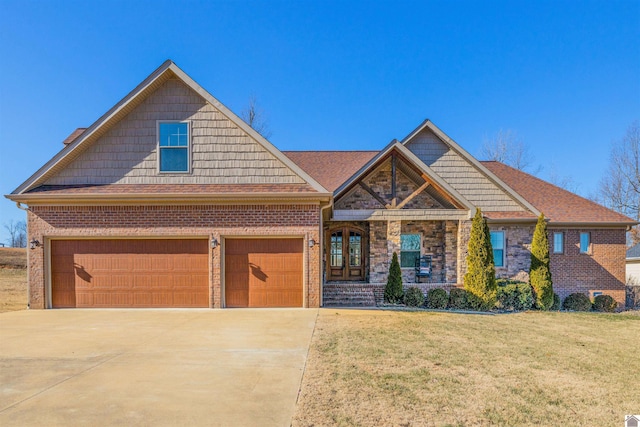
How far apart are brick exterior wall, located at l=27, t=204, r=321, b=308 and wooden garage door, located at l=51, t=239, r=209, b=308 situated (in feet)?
0.91

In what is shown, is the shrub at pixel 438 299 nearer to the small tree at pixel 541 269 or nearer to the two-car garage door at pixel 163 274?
the small tree at pixel 541 269

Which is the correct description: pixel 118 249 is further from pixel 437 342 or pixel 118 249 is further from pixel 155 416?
pixel 437 342

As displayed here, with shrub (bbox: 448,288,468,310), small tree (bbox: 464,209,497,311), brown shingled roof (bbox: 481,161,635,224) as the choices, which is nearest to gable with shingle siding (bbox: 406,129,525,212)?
brown shingled roof (bbox: 481,161,635,224)

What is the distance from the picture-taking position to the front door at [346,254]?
1390 centimetres

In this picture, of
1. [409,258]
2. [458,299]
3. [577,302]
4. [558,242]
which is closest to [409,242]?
[409,258]

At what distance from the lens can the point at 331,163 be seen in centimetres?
1572

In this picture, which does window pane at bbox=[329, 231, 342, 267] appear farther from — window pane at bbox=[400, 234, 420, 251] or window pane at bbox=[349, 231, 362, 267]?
window pane at bbox=[400, 234, 420, 251]

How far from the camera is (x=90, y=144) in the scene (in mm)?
10242

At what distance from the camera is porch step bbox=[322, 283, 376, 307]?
11.8 m

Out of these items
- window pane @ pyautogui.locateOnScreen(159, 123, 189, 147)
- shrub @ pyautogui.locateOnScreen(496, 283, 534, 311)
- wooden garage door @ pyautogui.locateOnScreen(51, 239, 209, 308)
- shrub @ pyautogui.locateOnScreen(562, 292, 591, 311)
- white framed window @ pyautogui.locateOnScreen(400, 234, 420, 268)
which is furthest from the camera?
white framed window @ pyautogui.locateOnScreen(400, 234, 420, 268)

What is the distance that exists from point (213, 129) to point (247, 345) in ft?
21.5

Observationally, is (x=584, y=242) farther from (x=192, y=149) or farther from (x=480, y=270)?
(x=192, y=149)

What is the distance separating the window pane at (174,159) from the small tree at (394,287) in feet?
23.9

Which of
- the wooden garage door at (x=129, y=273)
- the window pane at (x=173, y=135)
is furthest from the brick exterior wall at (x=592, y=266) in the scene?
the window pane at (x=173, y=135)
